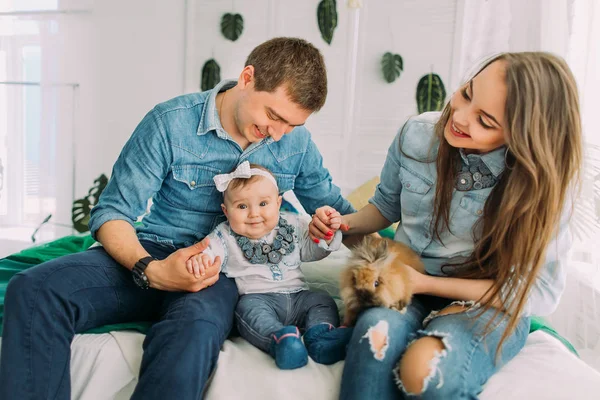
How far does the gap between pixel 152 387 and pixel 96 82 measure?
10.2 ft

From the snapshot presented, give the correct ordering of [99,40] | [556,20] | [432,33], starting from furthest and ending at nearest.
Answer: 1. [99,40]
2. [432,33]
3. [556,20]

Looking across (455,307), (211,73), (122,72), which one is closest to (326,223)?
(455,307)

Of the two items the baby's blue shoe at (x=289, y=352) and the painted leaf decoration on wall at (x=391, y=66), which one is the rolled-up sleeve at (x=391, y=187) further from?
the painted leaf decoration on wall at (x=391, y=66)

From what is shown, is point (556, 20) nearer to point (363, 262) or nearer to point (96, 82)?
point (363, 262)

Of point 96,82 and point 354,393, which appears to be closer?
point 354,393

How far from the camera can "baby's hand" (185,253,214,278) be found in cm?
136

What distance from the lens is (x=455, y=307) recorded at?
1.36m

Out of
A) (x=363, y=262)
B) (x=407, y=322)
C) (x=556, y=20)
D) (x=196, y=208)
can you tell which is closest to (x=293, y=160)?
(x=196, y=208)

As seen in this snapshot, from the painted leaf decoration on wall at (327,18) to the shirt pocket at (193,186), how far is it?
219cm

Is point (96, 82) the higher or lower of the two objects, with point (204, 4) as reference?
lower

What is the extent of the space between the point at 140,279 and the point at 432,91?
2.58 metres

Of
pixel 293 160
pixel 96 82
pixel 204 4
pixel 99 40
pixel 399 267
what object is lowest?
pixel 399 267

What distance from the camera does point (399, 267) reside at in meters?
1.34

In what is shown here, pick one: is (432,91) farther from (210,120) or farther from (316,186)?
(210,120)
